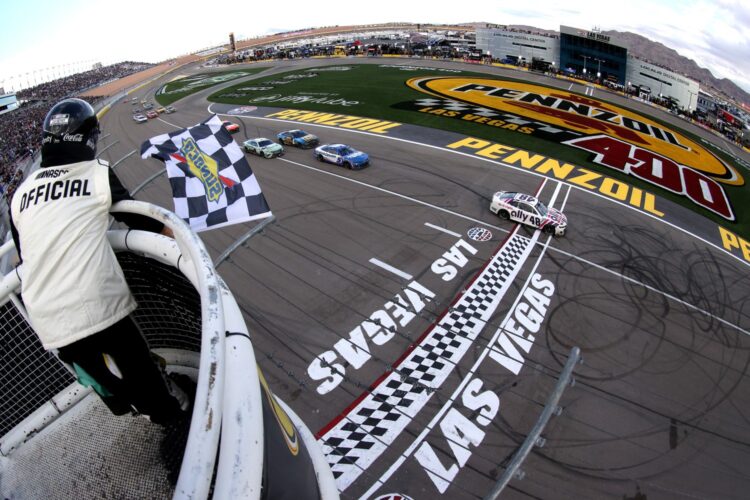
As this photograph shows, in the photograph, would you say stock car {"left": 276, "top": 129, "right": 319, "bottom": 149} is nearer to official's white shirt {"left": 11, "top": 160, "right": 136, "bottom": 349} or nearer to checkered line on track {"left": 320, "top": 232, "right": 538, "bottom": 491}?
checkered line on track {"left": 320, "top": 232, "right": 538, "bottom": 491}

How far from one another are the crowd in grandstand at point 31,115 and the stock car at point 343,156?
41.0 feet

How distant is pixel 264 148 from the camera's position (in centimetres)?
2192

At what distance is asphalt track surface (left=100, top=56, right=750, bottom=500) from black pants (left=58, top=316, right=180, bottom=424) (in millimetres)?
5667

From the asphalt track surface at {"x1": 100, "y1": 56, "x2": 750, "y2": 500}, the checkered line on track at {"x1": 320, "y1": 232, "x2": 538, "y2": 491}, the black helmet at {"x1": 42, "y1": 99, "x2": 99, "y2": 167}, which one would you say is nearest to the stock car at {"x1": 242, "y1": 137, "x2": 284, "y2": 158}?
the asphalt track surface at {"x1": 100, "y1": 56, "x2": 750, "y2": 500}

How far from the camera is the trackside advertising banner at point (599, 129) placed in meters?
19.9

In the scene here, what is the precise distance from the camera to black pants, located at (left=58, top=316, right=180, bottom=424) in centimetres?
207

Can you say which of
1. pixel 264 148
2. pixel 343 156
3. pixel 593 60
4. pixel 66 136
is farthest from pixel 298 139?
pixel 593 60

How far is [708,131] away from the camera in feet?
102

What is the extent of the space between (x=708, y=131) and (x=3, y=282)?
4082 centimetres

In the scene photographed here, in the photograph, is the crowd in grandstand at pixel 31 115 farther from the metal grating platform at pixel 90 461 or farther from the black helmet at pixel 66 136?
the black helmet at pixel 66 136

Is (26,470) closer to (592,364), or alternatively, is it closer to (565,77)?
(592,364)

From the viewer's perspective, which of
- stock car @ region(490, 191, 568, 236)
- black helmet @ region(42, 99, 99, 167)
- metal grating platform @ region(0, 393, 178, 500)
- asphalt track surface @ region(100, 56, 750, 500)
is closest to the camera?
black helmet @ region(42, 99, 99, 167)

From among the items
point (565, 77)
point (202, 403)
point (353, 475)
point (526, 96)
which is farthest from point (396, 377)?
point (565, 77)

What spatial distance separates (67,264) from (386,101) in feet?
103
